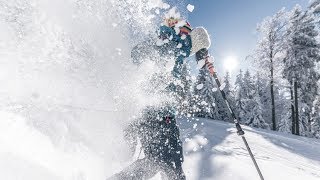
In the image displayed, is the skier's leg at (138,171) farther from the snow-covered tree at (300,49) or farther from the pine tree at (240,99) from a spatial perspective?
the pine tree at (240,99)

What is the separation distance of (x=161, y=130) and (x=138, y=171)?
0.53m

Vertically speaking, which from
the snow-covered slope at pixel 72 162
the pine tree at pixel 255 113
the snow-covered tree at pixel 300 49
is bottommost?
the snow-covered slope at pixel 72 162

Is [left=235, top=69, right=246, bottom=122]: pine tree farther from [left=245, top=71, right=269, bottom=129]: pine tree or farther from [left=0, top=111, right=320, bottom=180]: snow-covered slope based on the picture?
[left=0, top=111, right=320, bottom=180]: snow-covered slope

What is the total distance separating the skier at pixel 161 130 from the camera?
4129mm

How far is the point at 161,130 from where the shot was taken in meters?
4.16

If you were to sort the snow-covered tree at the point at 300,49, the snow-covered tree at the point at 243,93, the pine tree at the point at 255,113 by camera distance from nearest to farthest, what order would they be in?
the snow-covered tree at the point at 300,49 → the pine tree at the point at 255,113 → the snow-covered tree at the point at 243,93

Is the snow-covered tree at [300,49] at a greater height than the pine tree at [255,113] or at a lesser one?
greater

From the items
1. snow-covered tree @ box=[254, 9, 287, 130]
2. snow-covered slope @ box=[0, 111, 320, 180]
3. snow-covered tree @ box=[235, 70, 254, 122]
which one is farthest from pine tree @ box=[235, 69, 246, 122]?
snow-covered slope @ box=[0, 111, 320, 180]

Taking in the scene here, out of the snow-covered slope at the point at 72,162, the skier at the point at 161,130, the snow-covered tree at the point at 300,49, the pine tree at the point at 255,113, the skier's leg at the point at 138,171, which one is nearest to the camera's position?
the skier's leg at the point at 138,171

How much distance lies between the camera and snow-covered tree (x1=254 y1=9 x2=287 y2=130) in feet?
100

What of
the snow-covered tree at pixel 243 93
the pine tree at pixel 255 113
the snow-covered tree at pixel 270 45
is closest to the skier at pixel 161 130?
the snow-covered tree at pixel 270 45

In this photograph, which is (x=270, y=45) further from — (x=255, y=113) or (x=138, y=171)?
(x=138, y=171)

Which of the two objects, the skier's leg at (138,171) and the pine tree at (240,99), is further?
the pine tree at (240,99)

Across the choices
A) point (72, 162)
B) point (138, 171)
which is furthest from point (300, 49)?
point (138, 171)
